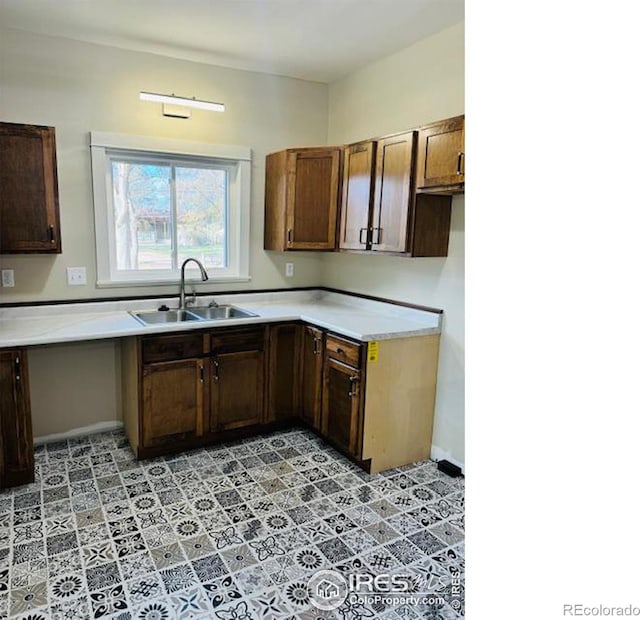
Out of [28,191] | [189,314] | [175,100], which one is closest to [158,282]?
[189,314]

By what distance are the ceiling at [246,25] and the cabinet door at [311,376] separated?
1.91m

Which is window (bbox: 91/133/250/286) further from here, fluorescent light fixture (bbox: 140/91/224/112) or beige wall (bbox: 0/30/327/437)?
fluorescent light fixture (bbox: 140/91/224/112)

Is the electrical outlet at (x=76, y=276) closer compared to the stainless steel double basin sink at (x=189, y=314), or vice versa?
the electrical outlet at (x=76, y=276)

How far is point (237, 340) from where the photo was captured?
3336 mm

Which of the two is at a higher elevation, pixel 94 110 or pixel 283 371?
pixel 94 110

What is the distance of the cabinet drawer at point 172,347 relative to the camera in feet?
9.96

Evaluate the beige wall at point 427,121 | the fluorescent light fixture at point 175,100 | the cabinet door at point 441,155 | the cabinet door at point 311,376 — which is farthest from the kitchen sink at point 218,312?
the cabinet door at point 441,155

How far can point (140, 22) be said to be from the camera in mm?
2904

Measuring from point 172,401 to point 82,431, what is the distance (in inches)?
33.2

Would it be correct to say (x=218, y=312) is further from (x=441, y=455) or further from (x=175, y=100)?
Result: (x=441, y=455)

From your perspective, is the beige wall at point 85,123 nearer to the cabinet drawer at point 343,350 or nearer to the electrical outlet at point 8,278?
the electrical outlet at point 8,278
